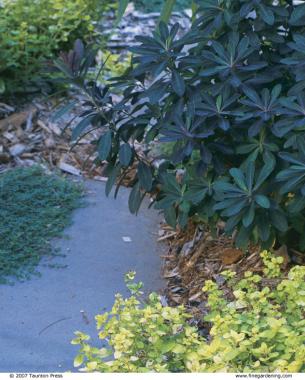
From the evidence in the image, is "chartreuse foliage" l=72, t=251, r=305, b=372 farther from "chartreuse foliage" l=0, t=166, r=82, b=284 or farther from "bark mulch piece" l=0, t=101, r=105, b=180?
"bark mulch piece" l=0, t=101, r=105, b=180

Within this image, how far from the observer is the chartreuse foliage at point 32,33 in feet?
20.3

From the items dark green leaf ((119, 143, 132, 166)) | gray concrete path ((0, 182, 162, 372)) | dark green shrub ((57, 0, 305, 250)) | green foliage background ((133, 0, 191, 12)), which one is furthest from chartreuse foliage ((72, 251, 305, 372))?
green foliage background ((133, 0, 191, 12))

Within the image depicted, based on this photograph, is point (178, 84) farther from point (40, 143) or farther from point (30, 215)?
point (40, 143)

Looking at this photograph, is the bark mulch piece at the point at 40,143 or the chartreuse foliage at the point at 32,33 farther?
the chartreuse foliage at the point at 32,33

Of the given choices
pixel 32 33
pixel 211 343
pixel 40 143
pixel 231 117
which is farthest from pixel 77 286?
pixel 32 33

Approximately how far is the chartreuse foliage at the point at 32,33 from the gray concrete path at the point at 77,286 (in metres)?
1.29

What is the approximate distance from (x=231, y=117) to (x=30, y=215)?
1.58m

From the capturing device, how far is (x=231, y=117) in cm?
400

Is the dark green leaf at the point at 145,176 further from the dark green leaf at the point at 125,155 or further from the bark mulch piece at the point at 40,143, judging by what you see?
the bark mulch piece at the point at 40,143

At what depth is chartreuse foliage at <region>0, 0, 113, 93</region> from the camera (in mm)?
6180

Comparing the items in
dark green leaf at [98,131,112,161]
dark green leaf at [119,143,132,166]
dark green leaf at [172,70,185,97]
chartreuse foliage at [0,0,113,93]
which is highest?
dark green leaf at [172,70,185,97]

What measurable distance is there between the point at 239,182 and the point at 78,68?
101 cm

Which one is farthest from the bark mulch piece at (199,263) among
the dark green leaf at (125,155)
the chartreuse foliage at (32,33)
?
the chartreuse foliage at (32,33)

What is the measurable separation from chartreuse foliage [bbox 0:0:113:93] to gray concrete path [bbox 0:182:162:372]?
50.7 inches
